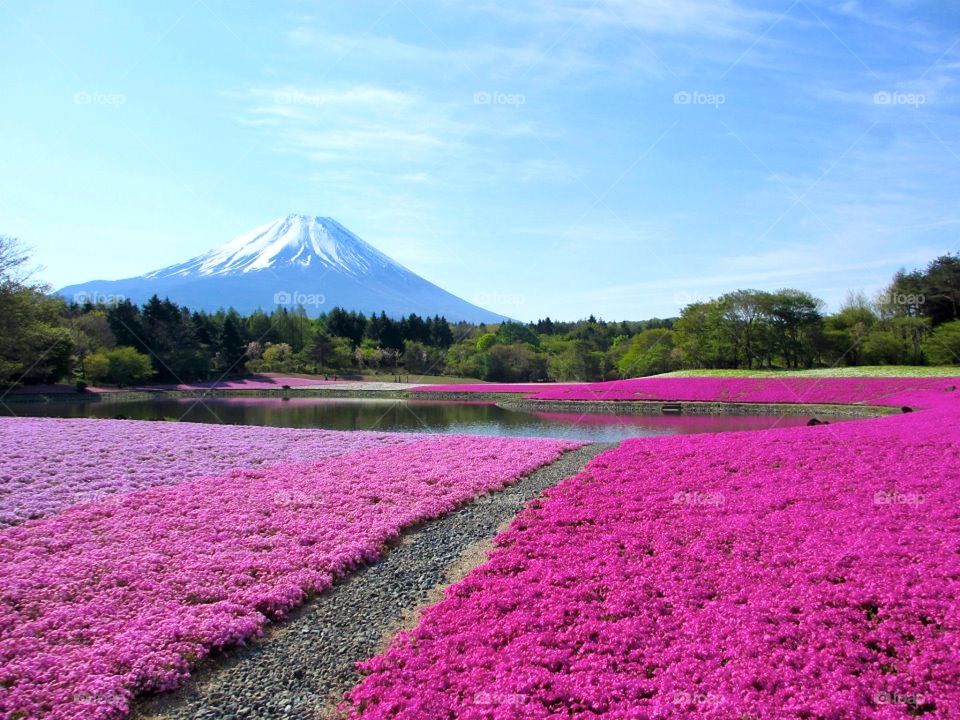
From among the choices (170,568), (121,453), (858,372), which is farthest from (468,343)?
(170,568)

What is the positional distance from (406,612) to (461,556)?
2.19 metres

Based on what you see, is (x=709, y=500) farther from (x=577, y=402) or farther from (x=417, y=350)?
(x=417, y=350)

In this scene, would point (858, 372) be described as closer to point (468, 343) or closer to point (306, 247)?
point (468, 343)

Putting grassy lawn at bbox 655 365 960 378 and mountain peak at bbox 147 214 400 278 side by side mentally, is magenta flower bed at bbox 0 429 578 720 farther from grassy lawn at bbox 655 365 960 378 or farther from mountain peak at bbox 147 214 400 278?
mountain peak at bbox 147 214 400 278

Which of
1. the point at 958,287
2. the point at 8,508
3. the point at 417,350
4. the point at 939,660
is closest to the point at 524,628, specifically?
the point at 939,660

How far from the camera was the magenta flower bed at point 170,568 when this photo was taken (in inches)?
245

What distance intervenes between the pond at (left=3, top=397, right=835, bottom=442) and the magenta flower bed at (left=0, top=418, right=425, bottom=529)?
1008 centimetres

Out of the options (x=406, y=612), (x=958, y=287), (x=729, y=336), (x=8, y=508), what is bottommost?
(x=406, y=612)

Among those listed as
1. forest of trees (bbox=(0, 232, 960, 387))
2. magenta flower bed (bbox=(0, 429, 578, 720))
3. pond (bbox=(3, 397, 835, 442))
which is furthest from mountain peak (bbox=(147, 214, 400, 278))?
magenta flower bed (bbox=(0, 429, 578, 720))

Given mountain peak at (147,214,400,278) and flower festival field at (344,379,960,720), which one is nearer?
flower festival field at (344,379,960,720)

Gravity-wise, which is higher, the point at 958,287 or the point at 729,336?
the point at 958,287

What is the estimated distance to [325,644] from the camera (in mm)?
7215

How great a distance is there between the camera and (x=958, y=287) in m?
64.9

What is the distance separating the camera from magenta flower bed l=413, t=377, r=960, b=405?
42.0 m
